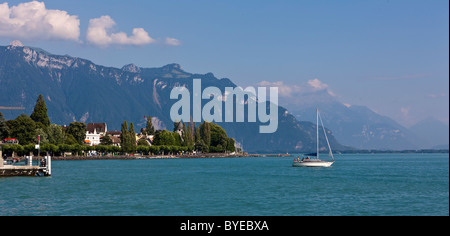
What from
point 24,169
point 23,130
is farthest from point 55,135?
point 24,169

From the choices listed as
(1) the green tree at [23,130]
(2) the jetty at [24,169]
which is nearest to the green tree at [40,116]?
(1) the green tree at [23,130]

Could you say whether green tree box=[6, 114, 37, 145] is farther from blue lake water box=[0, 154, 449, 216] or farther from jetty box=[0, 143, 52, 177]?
blue lake water box=[0, 154, 449, 216]

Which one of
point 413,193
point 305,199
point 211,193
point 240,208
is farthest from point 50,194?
point 413,193

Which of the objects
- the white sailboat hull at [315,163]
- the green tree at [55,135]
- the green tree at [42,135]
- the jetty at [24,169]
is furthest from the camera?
the green tree at [55,135]

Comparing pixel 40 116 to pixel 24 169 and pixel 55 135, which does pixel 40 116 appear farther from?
pixel 24 169

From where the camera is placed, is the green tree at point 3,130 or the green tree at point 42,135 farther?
the green tree at point 42,135

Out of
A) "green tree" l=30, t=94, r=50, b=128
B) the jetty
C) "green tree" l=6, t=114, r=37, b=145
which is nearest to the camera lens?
the jetty

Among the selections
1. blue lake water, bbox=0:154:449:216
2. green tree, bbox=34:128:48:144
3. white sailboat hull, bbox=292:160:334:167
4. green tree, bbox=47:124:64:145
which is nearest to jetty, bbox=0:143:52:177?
blue lake water, bbox=0:154:449:216

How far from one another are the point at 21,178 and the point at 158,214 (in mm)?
40956

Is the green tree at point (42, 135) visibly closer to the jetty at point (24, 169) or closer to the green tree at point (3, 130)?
the green tree at point (3, 130)

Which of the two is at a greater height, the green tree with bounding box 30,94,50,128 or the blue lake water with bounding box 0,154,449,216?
the green tree with bounding box 30,94,50,128

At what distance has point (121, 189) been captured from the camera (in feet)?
201
